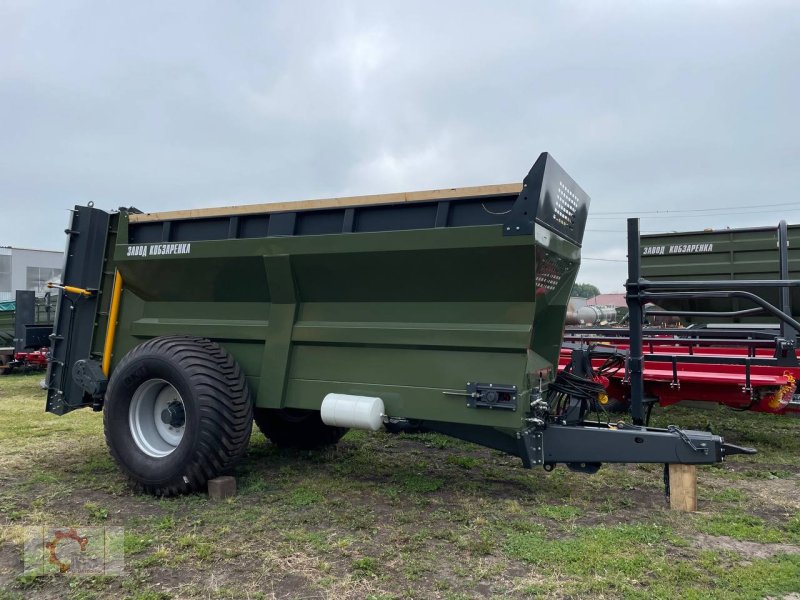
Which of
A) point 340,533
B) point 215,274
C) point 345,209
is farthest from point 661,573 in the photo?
point 215,274

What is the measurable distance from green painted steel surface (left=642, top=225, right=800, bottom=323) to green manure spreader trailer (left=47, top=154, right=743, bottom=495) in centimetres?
406

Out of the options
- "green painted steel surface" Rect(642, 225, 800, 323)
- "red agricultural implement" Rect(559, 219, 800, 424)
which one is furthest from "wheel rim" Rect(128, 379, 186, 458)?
"green painted steel surface" Rect(642, 225, 800, 323)

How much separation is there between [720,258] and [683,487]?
483 centimetres

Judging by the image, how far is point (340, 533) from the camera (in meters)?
3.65

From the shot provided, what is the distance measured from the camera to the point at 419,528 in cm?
372

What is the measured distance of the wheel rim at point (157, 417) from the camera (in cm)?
454

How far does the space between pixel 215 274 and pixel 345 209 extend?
1188mm

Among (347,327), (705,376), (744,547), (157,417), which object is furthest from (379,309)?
(705,376)

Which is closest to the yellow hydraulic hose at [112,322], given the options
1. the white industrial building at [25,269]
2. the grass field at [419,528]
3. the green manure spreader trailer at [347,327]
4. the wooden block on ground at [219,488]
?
the green manure spreader trailer at [347,327]

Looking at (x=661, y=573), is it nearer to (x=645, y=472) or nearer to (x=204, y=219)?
(x=645, y=472)

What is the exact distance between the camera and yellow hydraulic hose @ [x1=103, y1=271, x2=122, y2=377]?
515 centimetres

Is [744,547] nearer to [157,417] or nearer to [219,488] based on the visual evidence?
[219,488]

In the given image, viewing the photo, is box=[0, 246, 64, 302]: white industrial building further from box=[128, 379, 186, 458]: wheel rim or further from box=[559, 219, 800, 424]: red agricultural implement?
box=[559, 219, 800, 424]: red agricultural implement

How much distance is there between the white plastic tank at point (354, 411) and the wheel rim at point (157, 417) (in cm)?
113
